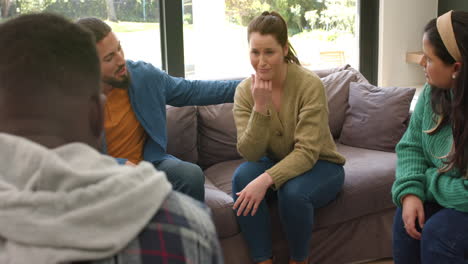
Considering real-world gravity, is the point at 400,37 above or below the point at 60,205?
above

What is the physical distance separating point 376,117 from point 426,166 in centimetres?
100

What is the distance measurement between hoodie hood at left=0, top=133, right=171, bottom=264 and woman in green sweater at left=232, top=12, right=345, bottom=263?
1.40 m

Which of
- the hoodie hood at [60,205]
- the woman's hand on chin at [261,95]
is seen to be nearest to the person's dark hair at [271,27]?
the woman's hand on chin at [261,95]

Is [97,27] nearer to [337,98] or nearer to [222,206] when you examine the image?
[222,206]

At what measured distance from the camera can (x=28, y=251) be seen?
2.21ft

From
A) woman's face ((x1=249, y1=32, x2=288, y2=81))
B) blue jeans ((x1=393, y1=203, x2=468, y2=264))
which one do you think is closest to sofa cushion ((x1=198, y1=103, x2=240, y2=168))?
woman's face ((x1=249, y1=32, x2=288, y2=81))

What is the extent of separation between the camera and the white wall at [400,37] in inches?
158

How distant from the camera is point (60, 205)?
0.69 metres

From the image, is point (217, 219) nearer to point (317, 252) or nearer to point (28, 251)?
point (317, 252)

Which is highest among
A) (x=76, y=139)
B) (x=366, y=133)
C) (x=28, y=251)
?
(x=76, y=139)

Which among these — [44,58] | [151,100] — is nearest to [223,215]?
[151,100]

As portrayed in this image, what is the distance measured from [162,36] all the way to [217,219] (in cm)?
158

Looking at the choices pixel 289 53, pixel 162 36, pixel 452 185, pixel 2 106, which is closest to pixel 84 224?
pixel 2 106

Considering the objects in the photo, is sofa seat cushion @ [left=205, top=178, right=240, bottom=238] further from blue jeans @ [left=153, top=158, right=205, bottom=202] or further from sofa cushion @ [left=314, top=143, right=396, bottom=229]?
sofa cushion @ [left=314, top=143, right=396, bottom=229]
